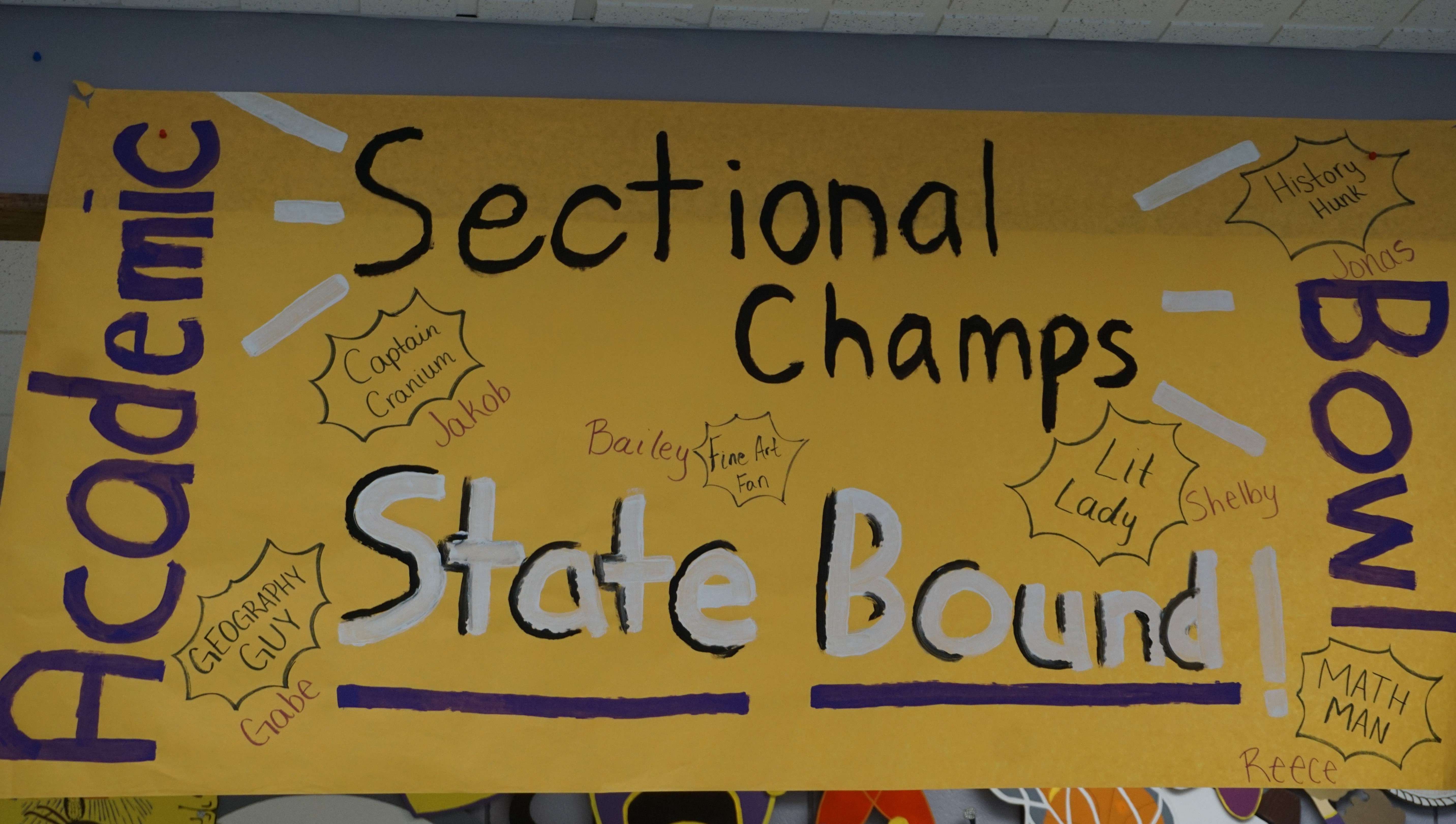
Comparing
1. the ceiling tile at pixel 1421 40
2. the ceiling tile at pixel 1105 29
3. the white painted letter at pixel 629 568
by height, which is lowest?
the white painted letter at pixel 629 568

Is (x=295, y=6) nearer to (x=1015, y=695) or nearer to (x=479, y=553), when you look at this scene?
(x=479, y=553)

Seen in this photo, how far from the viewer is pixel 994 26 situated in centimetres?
163

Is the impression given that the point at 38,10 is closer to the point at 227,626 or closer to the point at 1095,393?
the point at 227,626

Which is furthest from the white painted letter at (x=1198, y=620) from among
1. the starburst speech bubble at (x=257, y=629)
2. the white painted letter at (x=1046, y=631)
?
the starburst speech bubble at (x=257, y=629)

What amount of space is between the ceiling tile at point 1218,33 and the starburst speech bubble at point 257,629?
170 centimetres

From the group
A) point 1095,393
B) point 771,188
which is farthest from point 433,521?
point 1095,393

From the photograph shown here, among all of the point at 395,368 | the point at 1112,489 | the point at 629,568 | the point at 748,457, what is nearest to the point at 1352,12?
the point at 1112,489

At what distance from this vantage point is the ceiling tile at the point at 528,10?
1.55 m

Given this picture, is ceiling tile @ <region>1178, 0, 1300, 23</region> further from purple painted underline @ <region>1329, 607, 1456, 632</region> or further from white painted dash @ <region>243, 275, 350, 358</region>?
white painted dash @ <region>243, 275, 350, 358</region>

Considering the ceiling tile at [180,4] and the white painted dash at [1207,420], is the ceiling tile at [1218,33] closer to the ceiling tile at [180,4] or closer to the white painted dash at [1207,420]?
the white painted dash at [1207,420]

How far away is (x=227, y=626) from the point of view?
1.40 m

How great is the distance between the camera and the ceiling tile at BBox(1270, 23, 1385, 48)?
1630 millimetres

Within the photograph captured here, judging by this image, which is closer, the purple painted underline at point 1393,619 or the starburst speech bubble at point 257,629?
the starburst speech bubble at point 257,629

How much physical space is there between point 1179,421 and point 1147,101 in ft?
1.90
